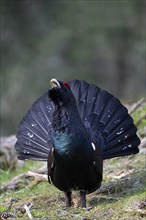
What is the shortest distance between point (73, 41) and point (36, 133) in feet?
56.6

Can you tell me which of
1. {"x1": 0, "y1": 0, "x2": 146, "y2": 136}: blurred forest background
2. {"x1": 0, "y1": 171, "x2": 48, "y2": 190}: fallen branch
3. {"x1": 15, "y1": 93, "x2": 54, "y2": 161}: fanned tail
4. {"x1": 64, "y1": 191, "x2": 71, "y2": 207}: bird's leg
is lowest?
{"x1": 64, "y1": 191, "x2": 71, "y2": 207}: bird's leg

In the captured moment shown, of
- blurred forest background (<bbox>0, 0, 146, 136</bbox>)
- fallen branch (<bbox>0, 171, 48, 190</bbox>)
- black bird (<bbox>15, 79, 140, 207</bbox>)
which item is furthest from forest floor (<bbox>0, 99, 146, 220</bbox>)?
blurred forest background (<bbox>0, 0, 146, 136</bbox>)

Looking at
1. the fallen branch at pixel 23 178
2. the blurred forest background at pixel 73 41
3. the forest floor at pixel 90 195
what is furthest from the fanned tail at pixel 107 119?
the blurred forest background at pixel 73 41

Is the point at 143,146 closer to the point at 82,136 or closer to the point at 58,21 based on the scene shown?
the point at 82,136

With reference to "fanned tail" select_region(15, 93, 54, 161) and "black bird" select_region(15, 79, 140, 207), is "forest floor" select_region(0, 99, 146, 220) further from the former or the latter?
"fanned tail" select_region(15, 93, 54, 161)

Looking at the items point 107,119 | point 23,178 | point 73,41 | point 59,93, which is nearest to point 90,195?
point 107,119

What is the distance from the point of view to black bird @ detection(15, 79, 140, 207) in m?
6.39

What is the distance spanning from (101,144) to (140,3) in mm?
17517

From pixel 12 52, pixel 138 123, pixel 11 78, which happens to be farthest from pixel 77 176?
pixel 12 52

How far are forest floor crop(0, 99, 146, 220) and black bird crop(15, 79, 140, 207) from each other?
0.24m

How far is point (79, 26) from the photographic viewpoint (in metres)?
24.1

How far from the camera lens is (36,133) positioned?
738 cm

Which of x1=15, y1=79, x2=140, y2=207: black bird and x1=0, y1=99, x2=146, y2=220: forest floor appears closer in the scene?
x1=0, y1=99, x2=146, y2=220: forest floor

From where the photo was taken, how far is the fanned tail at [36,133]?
23.9 ft
